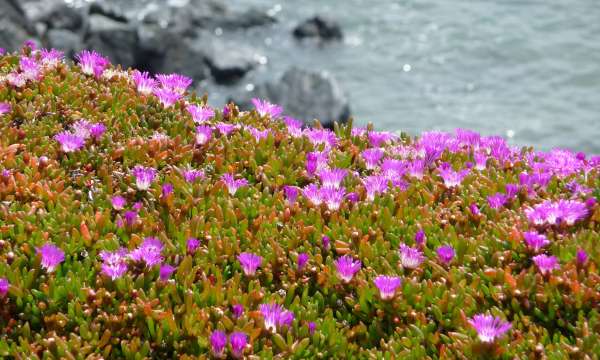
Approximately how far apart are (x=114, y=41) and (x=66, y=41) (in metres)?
1.41

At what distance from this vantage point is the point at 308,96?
20703 millimetres

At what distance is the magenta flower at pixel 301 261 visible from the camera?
3.85 metres

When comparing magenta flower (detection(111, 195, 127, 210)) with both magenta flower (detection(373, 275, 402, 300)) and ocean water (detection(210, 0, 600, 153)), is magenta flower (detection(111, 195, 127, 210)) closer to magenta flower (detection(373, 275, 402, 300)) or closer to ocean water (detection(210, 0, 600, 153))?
magenta flower (detection(373, 275, 402, 300))

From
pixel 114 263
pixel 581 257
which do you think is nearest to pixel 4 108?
pixel 114 263

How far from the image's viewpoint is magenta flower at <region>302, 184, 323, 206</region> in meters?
4.37

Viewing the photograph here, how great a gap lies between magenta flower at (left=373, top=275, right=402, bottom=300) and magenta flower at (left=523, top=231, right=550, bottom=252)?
0.76 m

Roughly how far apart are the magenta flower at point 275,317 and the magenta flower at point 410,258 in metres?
0.70

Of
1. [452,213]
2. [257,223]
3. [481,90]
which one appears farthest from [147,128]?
[481,90]

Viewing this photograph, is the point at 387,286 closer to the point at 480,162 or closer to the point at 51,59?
the point at 480,162

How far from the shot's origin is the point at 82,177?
4422 millimetres

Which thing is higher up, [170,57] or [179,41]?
[179,41]

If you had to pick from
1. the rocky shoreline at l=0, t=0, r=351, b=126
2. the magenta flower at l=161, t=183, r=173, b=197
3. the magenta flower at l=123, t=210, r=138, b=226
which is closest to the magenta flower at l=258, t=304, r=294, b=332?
the magenta flower at l=123, t=210, r=138, b=226

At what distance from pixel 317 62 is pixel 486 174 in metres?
21.7

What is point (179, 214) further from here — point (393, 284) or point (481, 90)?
point (481, 90)
